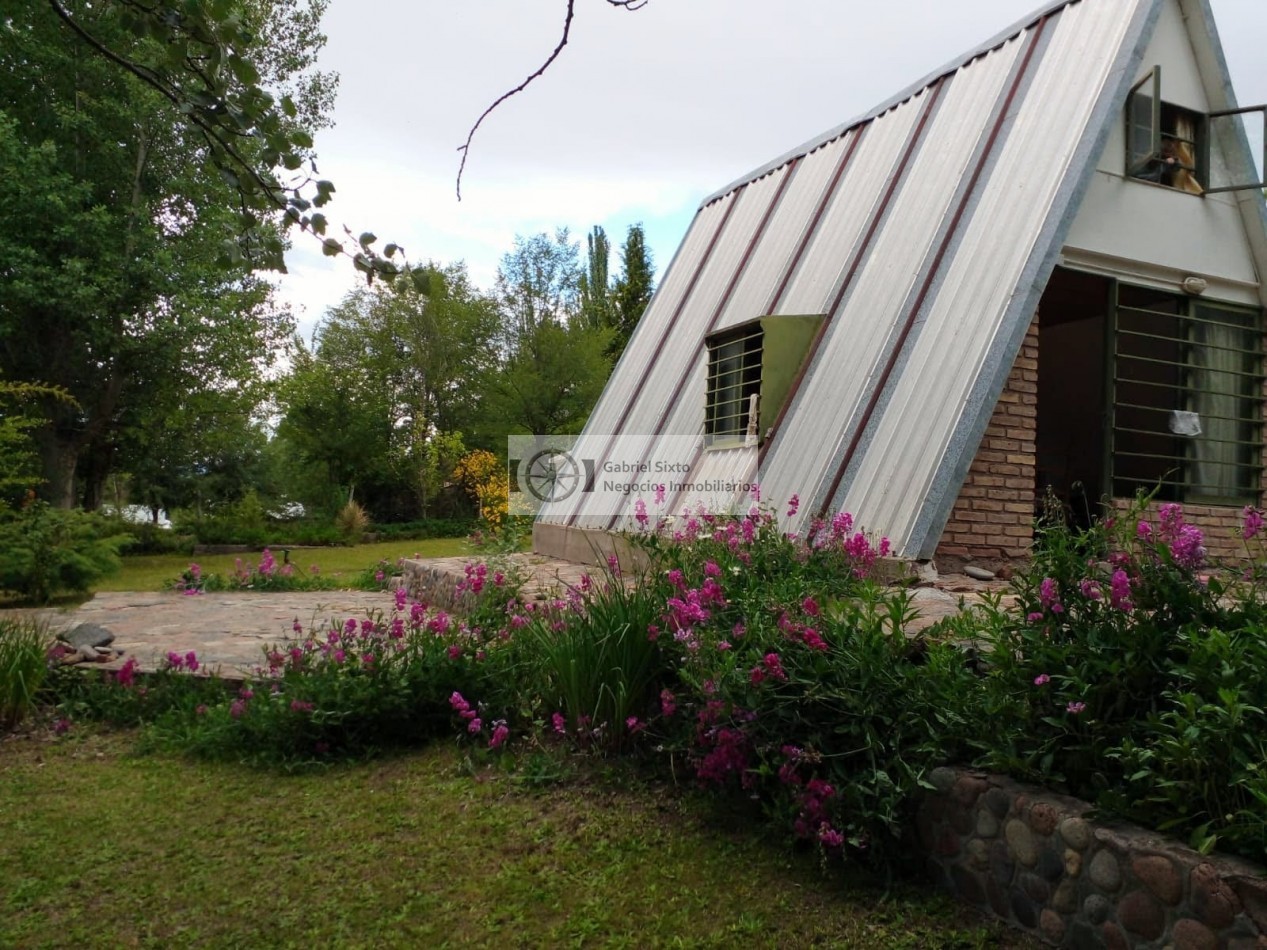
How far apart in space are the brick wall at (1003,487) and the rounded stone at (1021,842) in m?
3.78

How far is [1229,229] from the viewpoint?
7633mm

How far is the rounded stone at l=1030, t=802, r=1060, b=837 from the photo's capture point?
2633 millimetres

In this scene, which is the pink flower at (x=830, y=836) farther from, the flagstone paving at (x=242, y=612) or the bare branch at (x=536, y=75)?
the bare branch at (x=536, y=75)

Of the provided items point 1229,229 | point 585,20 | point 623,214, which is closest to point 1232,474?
point 1229,229

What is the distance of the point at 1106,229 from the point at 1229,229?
59.0 inches

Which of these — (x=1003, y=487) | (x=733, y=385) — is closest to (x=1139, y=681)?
(x=1003, y=487)

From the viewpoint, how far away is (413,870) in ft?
10.8

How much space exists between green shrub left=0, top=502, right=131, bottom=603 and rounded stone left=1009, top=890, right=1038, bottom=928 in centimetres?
980

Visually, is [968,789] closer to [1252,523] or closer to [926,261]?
[1252,523]

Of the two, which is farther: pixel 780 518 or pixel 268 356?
pixel 268 356

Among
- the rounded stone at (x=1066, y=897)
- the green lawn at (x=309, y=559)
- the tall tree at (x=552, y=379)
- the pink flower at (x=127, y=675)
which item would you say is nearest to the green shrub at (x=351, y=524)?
the green lawn at (x=309, y=559)

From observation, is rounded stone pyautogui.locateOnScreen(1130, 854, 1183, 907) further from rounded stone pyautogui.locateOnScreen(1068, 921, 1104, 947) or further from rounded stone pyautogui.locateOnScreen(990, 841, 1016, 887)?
rounded stone pyautogui.locateOnScreen(990, 841, 1016, 887)

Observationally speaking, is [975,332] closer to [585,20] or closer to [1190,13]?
[1190,13]

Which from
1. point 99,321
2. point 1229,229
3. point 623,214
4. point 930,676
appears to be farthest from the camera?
point 623,214
